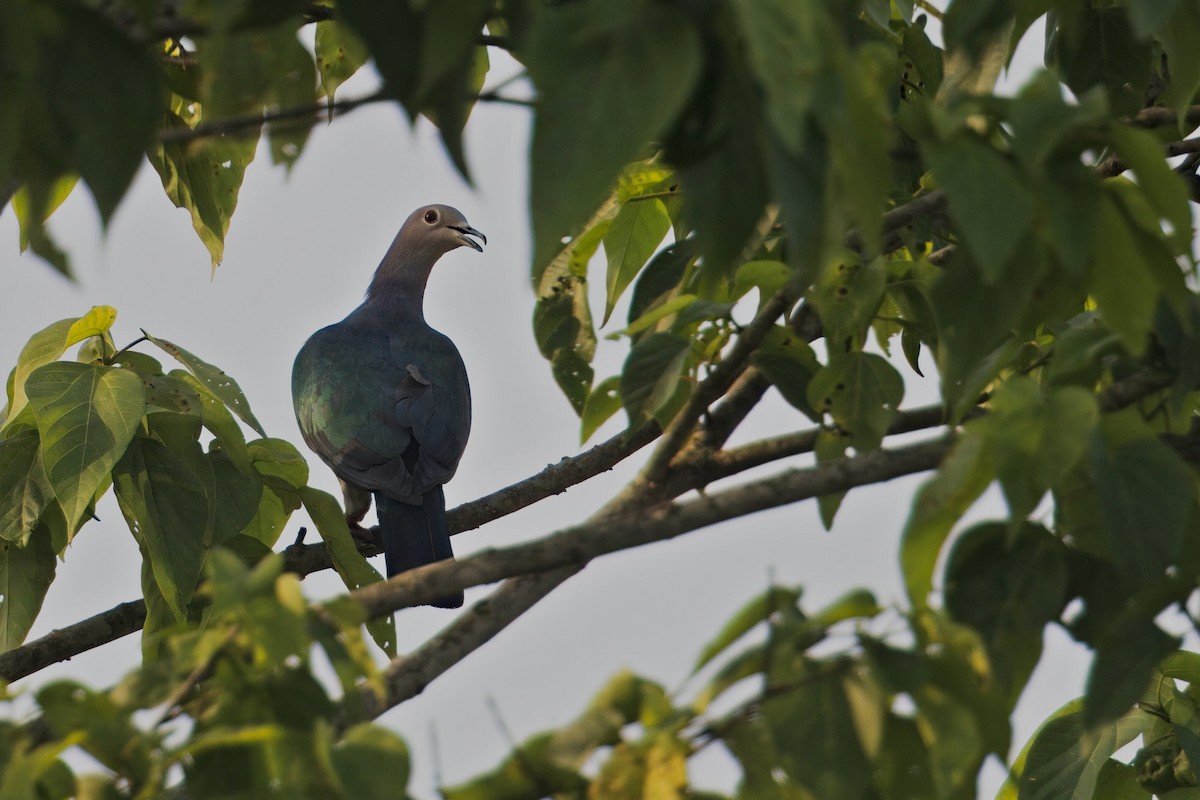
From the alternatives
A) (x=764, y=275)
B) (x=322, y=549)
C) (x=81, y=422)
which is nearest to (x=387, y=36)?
(x=764, y=275)

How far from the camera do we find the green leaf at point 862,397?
2068 millimetres

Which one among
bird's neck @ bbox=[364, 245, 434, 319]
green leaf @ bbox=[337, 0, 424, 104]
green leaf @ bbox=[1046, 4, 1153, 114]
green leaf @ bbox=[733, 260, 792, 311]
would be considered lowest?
green leaf @ bbox=[733, 260, 792, 311]

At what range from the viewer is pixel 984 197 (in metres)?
1.26

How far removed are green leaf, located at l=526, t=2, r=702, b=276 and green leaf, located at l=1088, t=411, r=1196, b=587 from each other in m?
0.58

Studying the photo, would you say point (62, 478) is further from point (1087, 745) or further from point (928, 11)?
point (928, 11)

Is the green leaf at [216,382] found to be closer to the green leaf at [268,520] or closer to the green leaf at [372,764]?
the green leaf at [268,520]

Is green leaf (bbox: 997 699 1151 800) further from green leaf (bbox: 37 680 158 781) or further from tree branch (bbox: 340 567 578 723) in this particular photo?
green leaf (bbox: 37 680 158 781)

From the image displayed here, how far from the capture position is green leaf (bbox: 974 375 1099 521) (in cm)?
136

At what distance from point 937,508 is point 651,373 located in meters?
0.74

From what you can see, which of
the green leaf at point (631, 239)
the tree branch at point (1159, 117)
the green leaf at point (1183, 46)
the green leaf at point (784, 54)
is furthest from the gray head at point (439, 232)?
the green leaf at point (784, 54)

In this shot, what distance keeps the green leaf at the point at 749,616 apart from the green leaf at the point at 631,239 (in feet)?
4.84

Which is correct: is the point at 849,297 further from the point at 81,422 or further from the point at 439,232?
the point at 439,232

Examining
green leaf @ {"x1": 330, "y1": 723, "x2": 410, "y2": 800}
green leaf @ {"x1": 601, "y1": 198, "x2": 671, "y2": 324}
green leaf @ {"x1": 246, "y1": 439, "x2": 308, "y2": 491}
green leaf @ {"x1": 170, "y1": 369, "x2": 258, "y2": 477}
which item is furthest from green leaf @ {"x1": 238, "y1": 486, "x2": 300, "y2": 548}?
green leaf @ {"x1": 330, "y1": 723, "x2": 410, "y2": 800}

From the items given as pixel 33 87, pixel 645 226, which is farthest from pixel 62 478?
pixel 33 87
